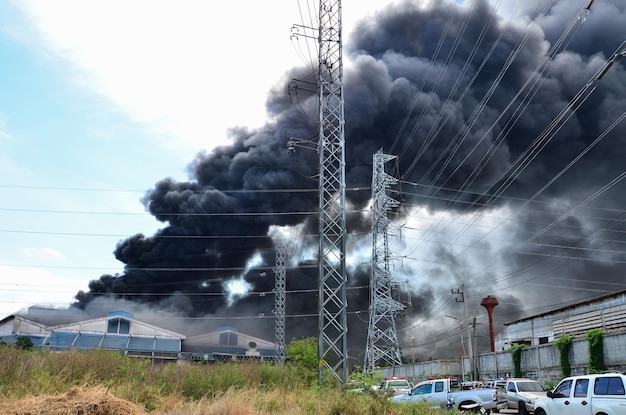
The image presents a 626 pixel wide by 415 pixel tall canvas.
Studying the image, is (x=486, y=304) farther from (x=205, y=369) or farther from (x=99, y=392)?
(x=99, y=392)

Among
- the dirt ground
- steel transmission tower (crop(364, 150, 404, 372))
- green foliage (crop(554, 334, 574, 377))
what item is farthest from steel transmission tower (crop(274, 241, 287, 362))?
the dirt ground

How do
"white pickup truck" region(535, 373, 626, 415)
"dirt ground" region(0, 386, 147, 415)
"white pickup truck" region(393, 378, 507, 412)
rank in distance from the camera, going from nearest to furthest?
"dirt ground" region(0, 386, 147, 415) → "white pickup truck" region(535, 373, 626, 415) → "white pickup truck" region(393, 378, 507, 412)

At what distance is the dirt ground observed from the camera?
31.3 feet

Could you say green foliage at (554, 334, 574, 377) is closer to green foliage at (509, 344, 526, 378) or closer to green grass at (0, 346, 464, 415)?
green foliage at (509, 344, 526, 378)

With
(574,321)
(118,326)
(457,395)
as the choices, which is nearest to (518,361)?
(574,321)

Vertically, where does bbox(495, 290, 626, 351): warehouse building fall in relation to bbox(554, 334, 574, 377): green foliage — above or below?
above

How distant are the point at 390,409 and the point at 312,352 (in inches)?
1457

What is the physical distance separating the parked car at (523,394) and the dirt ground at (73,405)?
→ 1707 centimetres

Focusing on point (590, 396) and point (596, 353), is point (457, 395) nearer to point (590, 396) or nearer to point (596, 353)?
point (590, 396)

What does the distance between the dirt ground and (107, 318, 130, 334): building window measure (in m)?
46.8

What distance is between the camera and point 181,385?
16172 millimetres

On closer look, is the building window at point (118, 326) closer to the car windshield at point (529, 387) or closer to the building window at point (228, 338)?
the building window at point (228, 338)

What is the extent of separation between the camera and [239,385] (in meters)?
16.8

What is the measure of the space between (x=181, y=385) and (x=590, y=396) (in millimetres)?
12106
